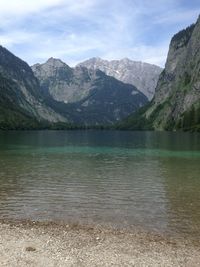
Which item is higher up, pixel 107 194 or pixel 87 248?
pixel 87 248

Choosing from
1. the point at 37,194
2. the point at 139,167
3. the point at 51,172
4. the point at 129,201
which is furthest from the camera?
the point at 139,167

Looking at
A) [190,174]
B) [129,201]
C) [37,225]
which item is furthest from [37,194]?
[190,174]

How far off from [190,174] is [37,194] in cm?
2957

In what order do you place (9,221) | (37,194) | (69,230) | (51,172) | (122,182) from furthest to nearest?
1. (51,172)
2. (122,182)
3. (37,194)
4. (9,221)
5. (69,230)

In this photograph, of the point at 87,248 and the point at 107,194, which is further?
the point at 107,194

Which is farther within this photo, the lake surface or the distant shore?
the lake surface

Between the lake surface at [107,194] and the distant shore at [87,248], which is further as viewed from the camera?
the lake surface at [107,194]

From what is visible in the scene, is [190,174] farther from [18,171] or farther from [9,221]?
[9,221]

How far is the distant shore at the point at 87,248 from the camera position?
2649cm

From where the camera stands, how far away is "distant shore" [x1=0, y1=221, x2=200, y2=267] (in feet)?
86.9

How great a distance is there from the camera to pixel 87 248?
2936 cm

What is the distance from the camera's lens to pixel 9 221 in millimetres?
38094

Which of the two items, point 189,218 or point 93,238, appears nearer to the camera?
point 93,238

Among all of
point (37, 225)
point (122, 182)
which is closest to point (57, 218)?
point (37, 225)
